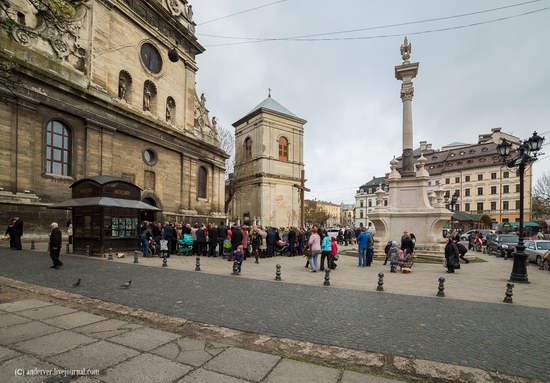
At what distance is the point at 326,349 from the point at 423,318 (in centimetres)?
285

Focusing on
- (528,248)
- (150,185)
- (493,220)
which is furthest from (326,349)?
(493,220)

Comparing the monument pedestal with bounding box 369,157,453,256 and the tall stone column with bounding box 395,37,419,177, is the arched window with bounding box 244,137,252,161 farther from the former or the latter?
the monument pedestal with bounding box 369,157,453,256

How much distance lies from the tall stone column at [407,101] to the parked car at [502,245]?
9.06 m

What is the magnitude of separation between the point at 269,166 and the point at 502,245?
1197 inches

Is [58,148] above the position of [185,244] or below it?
above

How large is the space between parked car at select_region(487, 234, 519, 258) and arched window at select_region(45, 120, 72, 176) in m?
30.9

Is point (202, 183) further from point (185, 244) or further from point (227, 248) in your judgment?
point (227, 248)

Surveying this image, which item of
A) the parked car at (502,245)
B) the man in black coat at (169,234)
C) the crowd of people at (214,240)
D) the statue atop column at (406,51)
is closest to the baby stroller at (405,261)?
the crowd of people at (214,240)

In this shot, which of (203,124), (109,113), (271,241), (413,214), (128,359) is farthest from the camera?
(203,124)

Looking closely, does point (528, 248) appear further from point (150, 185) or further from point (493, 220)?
point (493, 220)

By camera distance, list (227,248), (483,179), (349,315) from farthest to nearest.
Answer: (483,179), (227,248), (349,315)

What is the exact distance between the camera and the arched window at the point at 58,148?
19281 mm

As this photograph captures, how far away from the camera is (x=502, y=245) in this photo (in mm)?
21922

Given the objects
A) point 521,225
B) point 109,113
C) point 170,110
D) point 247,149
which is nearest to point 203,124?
point 170,110
